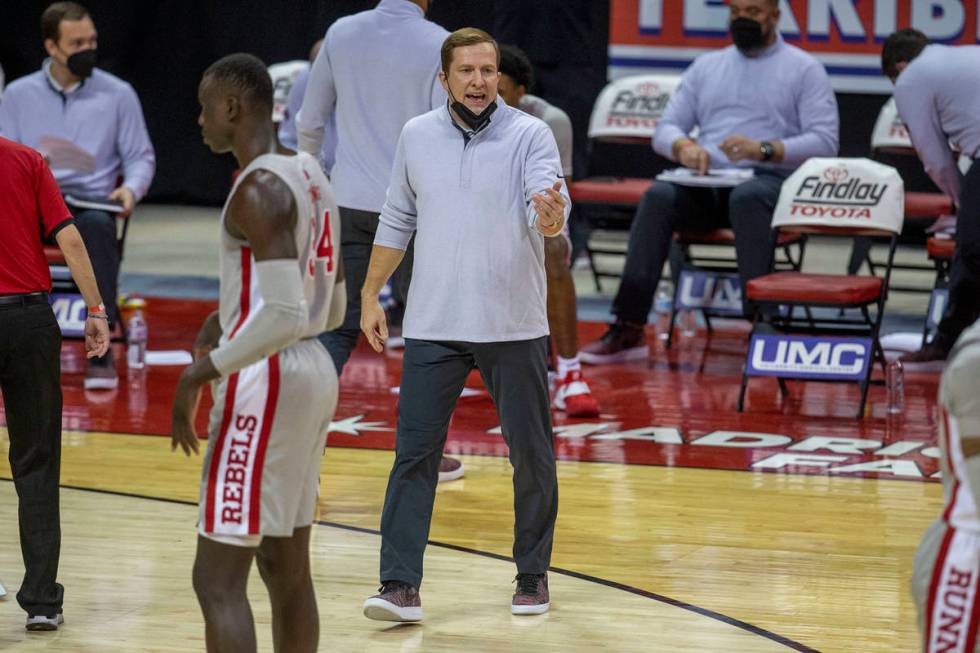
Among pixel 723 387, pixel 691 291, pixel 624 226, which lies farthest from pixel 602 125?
pixel 723 387

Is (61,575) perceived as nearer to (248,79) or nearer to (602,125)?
(248,79)

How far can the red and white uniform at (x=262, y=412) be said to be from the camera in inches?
136

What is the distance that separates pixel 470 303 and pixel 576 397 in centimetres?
295

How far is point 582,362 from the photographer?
8.92 m

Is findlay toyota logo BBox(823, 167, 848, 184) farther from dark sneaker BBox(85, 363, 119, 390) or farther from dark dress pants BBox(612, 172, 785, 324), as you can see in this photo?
dark sneaker BBox(85, 363, 119, 390)

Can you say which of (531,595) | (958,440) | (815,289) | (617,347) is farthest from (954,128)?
(958,440)

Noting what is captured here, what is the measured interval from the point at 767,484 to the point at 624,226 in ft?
15.5

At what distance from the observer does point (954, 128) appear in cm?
829

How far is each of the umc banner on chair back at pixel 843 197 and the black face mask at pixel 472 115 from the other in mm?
3672

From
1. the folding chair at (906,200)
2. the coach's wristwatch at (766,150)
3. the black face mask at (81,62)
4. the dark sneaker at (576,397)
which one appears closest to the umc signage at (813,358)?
the dark sneaker at (576,397)

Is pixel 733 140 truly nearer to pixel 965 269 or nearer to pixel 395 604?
pixel 965 269

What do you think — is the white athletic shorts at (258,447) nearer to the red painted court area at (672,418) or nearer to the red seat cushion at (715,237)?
the red painted court area at (672,418)

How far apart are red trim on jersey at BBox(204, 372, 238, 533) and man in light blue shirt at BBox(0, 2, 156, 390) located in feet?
16.2

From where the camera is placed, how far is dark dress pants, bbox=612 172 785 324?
8539 mm
